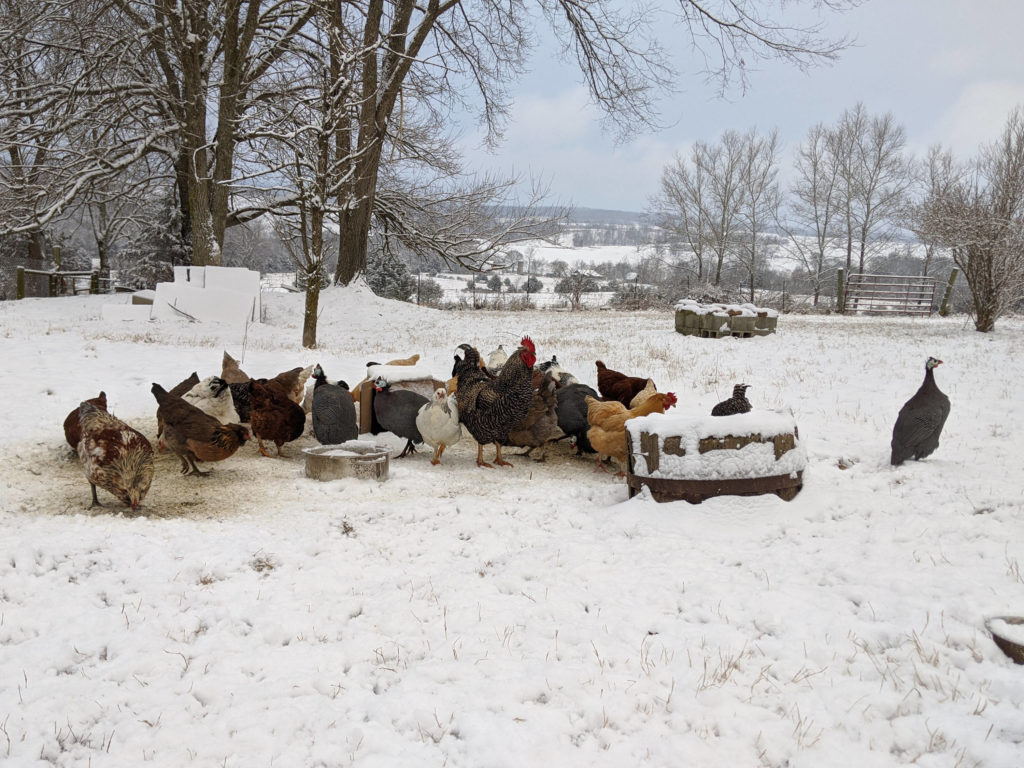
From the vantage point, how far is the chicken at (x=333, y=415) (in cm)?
636

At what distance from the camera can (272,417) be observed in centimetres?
634

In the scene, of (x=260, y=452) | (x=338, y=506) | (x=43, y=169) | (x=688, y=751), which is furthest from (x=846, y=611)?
(x=43, y=169)

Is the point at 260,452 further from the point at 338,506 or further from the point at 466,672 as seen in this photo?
the point at 466,672

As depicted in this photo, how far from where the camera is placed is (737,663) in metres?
2.95

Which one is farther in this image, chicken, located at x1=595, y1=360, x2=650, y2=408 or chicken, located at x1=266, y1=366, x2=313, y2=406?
chicken, located at x1=595, y1=360, x2=650, y2=408

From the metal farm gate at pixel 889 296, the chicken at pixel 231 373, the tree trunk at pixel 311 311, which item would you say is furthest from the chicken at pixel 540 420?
the metal farm gate at pixel 889 296

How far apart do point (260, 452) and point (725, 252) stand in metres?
35.0

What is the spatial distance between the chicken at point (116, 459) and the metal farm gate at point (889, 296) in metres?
31.8

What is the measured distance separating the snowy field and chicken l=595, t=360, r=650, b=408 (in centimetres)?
125

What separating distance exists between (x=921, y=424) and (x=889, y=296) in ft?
95.6

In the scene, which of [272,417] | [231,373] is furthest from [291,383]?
[272,417]

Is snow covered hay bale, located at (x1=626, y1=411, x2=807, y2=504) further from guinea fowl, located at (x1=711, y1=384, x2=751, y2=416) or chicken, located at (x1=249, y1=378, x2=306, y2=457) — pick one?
chicken, located at (x1=249, y1=378, x2=306, y2=457)

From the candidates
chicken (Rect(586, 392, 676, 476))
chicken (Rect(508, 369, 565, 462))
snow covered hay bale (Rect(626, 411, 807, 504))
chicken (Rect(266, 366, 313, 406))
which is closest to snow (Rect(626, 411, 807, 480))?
snow covered hay bale (Rect(626, 411, 807, 504))

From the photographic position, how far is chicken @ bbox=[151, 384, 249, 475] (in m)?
5.40
